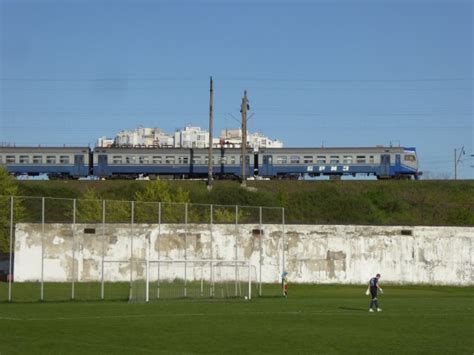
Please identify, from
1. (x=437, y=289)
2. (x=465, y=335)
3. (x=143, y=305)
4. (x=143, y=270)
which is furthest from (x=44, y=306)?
(x=437, y=289)

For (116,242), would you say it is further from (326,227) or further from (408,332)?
(408,332)

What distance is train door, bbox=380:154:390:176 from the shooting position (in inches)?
3782

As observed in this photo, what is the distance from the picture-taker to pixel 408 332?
26.5 meters

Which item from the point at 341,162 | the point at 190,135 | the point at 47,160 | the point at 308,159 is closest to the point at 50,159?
the point at 47,160

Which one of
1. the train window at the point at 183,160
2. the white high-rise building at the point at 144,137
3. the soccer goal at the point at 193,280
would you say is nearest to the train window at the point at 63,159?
the train window at the point at 183,160

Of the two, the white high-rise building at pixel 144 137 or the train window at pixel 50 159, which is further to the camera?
the white high-rise building at pixel 144 137

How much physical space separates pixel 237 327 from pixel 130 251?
20786mm

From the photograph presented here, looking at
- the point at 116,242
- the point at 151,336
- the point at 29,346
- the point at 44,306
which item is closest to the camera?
the point at 29,346

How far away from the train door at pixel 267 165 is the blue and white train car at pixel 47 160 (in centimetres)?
1792

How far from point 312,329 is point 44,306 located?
11.5 metres

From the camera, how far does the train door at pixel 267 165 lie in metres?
97.4

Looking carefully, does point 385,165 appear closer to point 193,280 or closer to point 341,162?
point 341,162

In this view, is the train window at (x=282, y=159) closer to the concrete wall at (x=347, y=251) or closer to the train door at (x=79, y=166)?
the train door at (x=79, y=166)

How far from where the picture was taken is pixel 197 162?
3839 inches
